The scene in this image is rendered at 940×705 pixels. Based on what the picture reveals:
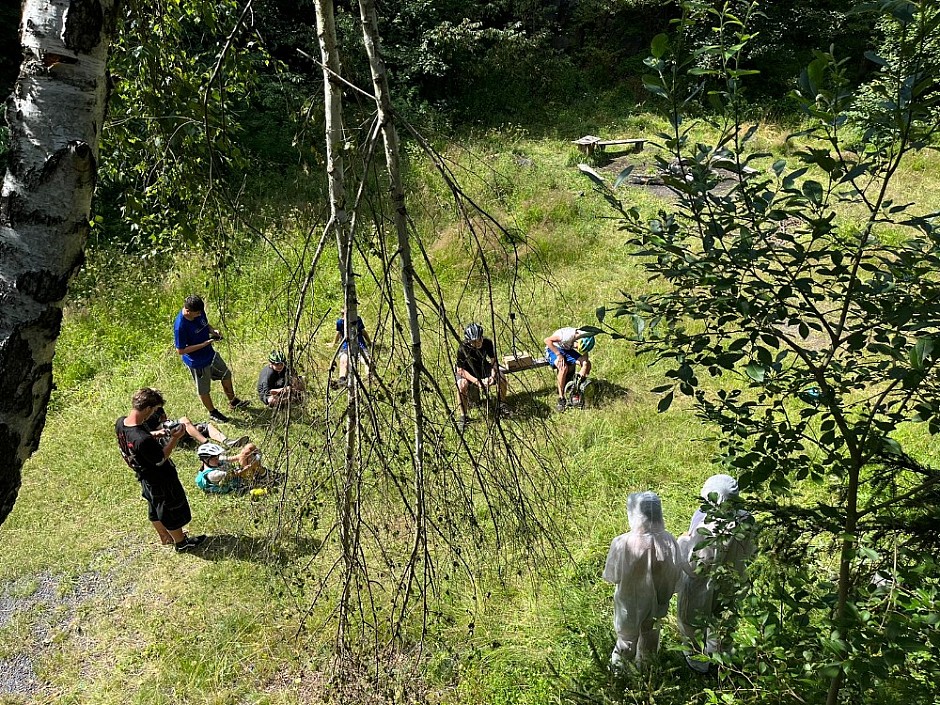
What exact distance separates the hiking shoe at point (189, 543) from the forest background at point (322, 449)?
11 centimetres

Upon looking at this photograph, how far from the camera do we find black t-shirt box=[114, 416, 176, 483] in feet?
16.2

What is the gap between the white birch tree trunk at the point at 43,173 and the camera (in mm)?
1585

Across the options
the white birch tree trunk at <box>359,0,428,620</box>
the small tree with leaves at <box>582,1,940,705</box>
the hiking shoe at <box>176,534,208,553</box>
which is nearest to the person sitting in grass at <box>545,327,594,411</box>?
the hiking shoe at <box>176,534,208,553</box>

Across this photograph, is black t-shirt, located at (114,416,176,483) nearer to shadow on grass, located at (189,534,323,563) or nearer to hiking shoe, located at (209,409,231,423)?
shadow on grass, located at (189,534,323,563)

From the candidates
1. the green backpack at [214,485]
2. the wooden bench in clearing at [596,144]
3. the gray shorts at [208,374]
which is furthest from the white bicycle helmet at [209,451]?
the wooden bench in clearing at [596,144]

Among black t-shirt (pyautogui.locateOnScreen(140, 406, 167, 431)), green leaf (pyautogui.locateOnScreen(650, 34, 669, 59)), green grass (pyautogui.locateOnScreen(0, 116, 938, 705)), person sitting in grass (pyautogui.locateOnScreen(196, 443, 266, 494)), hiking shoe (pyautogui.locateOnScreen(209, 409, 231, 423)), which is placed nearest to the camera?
green leaf (pyautogui.locateOnScreen(650, 34, 669, 59))

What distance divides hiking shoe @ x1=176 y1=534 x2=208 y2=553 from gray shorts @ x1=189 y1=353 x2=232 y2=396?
70.1 inches

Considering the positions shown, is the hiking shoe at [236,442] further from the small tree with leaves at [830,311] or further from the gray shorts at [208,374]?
the small tree with leaves at [830,311]

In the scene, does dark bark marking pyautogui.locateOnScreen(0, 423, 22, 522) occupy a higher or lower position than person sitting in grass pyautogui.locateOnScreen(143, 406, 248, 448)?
higher

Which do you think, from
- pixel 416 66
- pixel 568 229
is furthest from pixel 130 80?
pixel 416 66

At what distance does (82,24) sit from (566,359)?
19.1 feet

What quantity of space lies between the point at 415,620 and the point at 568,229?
7.09 m

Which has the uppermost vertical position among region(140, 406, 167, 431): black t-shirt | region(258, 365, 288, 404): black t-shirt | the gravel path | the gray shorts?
region(140, 406, 167, 431): black t-shirt

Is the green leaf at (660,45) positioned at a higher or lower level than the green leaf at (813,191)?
higher
